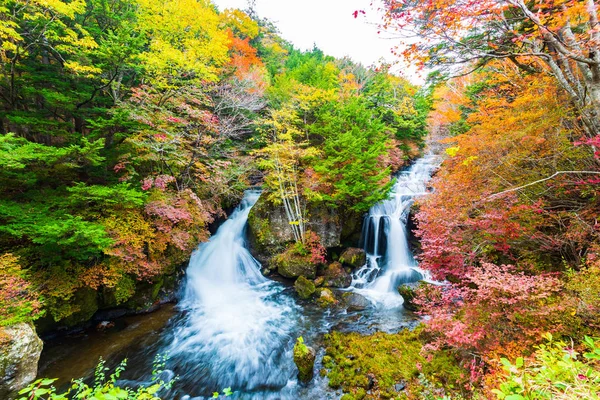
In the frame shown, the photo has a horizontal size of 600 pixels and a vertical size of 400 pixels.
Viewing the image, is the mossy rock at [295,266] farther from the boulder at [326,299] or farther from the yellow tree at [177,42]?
the yellow tree at [177,42]

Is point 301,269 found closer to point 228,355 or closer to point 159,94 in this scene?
point 228,355

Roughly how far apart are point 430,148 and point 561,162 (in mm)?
20787

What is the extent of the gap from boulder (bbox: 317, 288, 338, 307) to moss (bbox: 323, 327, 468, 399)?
195 cm

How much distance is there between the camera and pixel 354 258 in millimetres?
11531

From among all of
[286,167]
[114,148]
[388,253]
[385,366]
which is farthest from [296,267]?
[114,148]

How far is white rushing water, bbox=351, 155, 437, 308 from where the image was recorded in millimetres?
10328

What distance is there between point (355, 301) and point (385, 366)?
12.1 feet

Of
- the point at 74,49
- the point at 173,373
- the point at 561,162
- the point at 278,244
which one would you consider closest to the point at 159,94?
the point at 74,49

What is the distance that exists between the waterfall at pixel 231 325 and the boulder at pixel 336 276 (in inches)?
84.5

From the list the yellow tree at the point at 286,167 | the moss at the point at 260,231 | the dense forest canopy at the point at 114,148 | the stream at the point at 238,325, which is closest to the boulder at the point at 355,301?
the stream at the point at 238,325

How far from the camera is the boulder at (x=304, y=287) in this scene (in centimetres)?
974

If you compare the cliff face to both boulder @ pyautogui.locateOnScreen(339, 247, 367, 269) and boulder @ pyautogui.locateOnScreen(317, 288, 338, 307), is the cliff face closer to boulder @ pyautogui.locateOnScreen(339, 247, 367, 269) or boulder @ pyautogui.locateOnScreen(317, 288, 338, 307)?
boulder @ pyautogui.locateOnScreen(339, 247, 367, 269)

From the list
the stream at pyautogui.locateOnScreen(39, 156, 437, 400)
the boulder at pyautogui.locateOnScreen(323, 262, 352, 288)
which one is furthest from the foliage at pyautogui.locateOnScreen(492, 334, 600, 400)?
the boulder at pyautogui.locateOnScreen(323, 262, 352, 288)

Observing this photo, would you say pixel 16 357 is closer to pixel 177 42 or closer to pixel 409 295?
pixel 409 295
